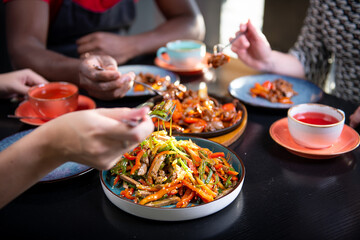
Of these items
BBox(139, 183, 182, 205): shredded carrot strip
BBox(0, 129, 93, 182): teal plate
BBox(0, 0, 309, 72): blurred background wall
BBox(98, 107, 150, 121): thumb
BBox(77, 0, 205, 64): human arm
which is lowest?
BBox(0, 0, 309, 72): blurred background wall

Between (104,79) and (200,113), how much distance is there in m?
0.56

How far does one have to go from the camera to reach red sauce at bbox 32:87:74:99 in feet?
5.71

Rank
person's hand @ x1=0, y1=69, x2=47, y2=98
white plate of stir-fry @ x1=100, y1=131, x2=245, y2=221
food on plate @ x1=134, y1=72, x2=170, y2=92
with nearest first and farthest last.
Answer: white plate of stir-fry @ x1=100, y1=131, x2=245, y2=221 → person's hand @ x1=0, y1=69, x2=47, y2=98 → food on plate @ x1=134, y1=72, x2=170, y2=92

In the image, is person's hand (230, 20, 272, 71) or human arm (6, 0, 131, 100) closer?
person's hand (230, 20, 272, 71)

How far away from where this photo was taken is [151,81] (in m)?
2.13

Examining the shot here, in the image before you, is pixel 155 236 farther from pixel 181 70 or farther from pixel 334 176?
pixel 181 70

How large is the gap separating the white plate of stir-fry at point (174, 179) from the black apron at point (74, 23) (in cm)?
198

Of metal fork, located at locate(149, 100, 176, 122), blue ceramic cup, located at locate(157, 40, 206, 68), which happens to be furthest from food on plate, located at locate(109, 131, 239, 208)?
blue ceramic cup, located at locate(157, 40, 206, 68)

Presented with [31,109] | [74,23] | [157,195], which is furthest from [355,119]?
[74,23]

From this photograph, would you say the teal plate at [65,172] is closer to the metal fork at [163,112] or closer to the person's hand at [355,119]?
the metal fork at [163,112]

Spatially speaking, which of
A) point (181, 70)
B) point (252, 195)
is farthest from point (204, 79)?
point (252, 195)

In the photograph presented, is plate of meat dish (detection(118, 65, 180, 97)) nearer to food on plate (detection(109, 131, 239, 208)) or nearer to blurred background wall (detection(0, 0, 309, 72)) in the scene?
food on plate (detection(109, 131, 239, 208))

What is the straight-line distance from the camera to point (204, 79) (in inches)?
91.0

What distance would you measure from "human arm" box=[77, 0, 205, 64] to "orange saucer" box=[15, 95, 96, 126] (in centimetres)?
64
